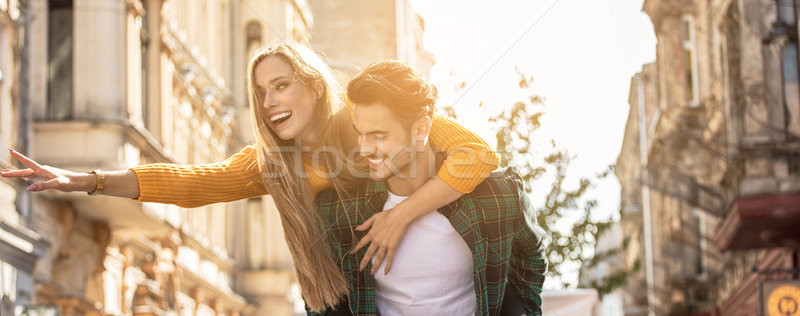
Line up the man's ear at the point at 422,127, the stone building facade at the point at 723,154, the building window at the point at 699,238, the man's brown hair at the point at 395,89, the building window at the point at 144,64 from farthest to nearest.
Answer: the building window at the point at 699,238
the building window at the point at 144,64
the stone building facade at the point at 723,154
the man's ear at the point at 422,127
the man's brown hair at the point at 395,89

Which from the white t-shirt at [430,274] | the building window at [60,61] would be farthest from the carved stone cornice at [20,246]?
the white t-shirt at [430,274]

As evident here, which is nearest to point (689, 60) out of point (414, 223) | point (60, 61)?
point (60, 61)

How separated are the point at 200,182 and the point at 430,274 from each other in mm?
869

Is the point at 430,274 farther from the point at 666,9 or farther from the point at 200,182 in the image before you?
the point at 666,9

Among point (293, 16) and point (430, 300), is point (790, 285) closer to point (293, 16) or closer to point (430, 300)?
point (430, 300)

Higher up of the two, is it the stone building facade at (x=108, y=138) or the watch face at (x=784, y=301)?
the stone building facade at (x=108, y=138)

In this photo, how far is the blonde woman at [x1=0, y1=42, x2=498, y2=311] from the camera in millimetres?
4273

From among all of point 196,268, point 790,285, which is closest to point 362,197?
point 790,285

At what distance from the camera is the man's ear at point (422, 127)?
4250 mm

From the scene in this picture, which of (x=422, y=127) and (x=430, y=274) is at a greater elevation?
(x=422, y=127)

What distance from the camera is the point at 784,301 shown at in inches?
635

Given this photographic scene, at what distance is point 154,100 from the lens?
2159cm

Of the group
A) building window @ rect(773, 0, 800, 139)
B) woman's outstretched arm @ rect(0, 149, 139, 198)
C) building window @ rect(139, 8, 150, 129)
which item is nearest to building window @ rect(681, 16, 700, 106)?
building window @ rect(773, 0, 800, 139)

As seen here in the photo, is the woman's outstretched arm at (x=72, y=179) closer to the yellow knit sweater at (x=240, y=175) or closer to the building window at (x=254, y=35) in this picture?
the yellow knit sweater at (x=240, y=175)
